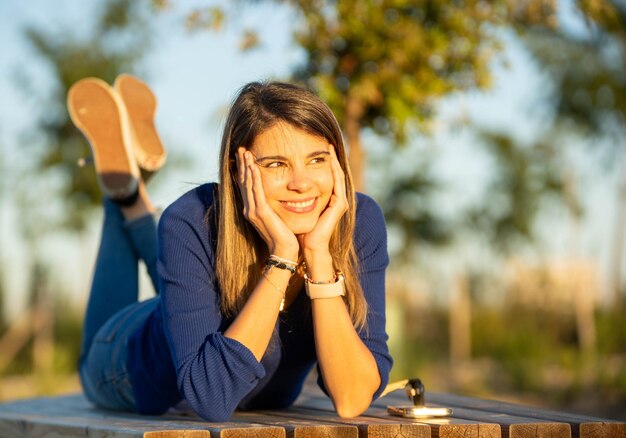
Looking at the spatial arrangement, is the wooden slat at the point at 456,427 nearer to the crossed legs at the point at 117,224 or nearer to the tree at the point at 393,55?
the crossed legs at the point at 117,224

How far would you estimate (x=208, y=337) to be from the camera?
279 centimetres

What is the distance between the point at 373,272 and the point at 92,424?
103 cm

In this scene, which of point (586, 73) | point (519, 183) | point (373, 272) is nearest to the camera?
point (373, 272)

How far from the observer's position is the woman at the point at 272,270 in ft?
9.00

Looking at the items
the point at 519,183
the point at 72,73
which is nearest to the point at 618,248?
the point at 519,183

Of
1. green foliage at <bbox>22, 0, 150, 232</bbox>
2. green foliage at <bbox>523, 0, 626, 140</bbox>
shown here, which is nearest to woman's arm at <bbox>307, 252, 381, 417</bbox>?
green foliage at <bbox>22, 0, 150, 232</bbox>

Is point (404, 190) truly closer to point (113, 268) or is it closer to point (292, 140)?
point (113, 268)

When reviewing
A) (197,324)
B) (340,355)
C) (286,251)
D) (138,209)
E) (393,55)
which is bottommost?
(340,355)

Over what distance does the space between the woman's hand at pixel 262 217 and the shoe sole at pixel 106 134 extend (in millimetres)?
1775

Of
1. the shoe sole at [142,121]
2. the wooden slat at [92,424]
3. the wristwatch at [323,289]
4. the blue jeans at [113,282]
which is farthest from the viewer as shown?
the shoe sole at [142,121]

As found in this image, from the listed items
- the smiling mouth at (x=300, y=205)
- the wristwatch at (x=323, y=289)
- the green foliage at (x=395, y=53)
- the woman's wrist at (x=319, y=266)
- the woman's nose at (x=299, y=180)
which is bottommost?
the wristwatch at (x=323, y=289)

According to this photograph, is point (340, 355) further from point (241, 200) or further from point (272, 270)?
point (241, 200)

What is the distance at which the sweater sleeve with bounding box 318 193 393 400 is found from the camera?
9.99 ft

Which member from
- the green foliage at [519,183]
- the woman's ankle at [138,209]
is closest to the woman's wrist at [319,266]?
the woman's ankle at [138,209]
